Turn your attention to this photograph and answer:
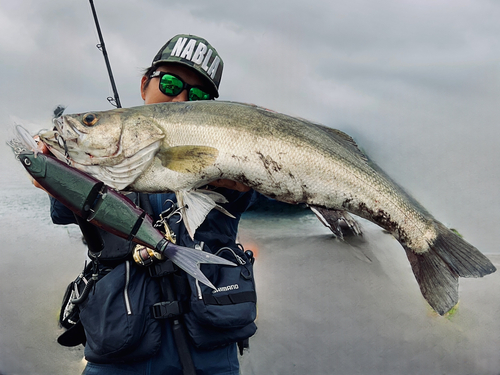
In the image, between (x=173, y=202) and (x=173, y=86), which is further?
(x=173, y=86)

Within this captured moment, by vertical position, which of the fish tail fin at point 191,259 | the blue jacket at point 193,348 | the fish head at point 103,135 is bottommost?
A: the blue jacket at point 193,348

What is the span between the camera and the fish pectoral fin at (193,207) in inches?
68.4

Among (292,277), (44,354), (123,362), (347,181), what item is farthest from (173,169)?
(44,354)

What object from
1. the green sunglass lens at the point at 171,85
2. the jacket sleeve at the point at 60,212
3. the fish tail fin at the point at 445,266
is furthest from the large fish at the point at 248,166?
the green sunglass lens at the point at 171,85

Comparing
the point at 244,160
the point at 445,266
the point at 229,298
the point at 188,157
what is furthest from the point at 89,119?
the point at 445,266

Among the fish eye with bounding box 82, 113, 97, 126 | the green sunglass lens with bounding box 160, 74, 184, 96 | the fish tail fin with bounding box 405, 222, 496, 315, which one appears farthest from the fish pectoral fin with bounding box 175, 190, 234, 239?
the fish tail fin with bounding box 405, 222, 496, 315

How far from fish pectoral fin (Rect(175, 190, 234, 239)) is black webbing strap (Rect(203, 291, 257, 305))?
1.42ft

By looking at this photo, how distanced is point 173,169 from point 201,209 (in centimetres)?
25

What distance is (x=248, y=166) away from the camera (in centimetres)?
172

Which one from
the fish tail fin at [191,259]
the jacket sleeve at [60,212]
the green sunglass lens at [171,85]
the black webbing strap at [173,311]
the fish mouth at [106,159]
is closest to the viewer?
the fish tail fin at [191,259]

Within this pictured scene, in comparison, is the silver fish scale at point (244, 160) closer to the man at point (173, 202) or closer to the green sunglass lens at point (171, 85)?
the man at point (173, 202)

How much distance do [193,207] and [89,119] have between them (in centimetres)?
72

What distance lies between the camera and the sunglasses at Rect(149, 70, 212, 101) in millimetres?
2410

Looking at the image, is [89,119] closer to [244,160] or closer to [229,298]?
[244,160]
